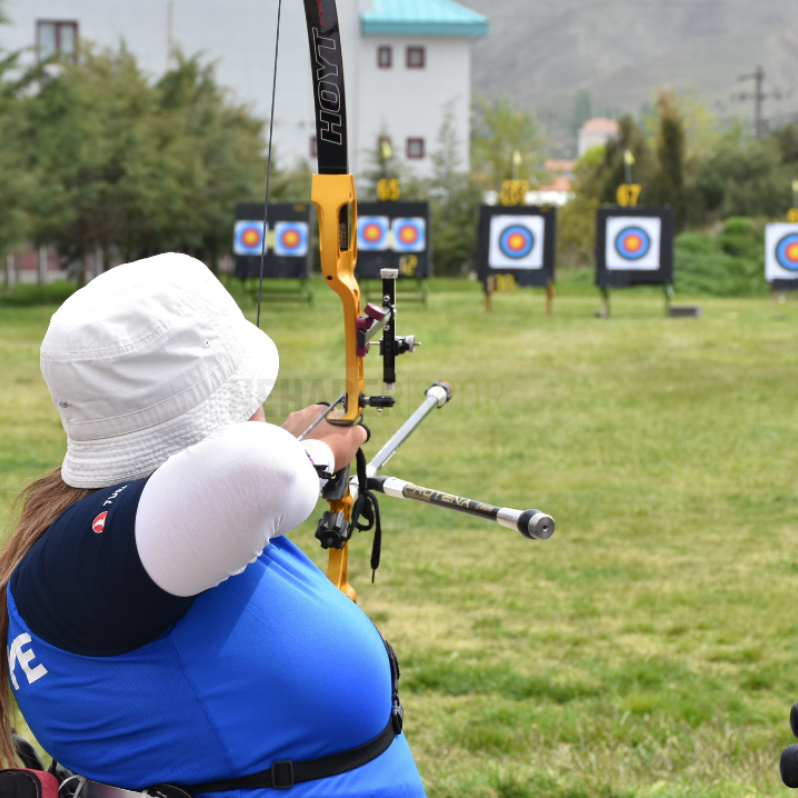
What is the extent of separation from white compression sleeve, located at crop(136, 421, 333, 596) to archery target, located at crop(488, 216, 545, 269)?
1252cm

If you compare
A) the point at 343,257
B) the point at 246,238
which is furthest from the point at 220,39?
the point at 343,257

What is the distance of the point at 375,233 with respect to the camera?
44.8 feet

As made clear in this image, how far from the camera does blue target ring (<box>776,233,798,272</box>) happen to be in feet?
46.6

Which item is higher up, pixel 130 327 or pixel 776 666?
pixel 130 327

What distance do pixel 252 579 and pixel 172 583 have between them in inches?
4.7

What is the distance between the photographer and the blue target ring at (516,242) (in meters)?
13.1

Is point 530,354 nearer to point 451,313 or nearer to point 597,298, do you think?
point 451,313

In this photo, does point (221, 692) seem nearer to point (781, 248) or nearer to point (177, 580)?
point (177, 580)

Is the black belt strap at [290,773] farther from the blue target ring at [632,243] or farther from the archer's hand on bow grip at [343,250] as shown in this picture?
the blue target ring at [632,243]

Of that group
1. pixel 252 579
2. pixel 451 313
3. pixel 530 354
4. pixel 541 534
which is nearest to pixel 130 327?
pixel 252 579

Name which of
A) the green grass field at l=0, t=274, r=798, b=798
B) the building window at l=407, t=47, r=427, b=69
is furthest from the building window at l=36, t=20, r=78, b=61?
the green grass field at l=0, t=274, r=798, b=798

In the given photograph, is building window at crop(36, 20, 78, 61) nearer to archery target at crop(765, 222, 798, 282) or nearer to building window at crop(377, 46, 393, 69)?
building window at crop(377, 46, 393, 69)

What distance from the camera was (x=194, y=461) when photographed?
29.4 inches

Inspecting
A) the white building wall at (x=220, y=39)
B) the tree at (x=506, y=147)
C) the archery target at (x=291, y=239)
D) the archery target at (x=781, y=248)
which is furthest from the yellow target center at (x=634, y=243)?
the tree at (x=506, y=147)
